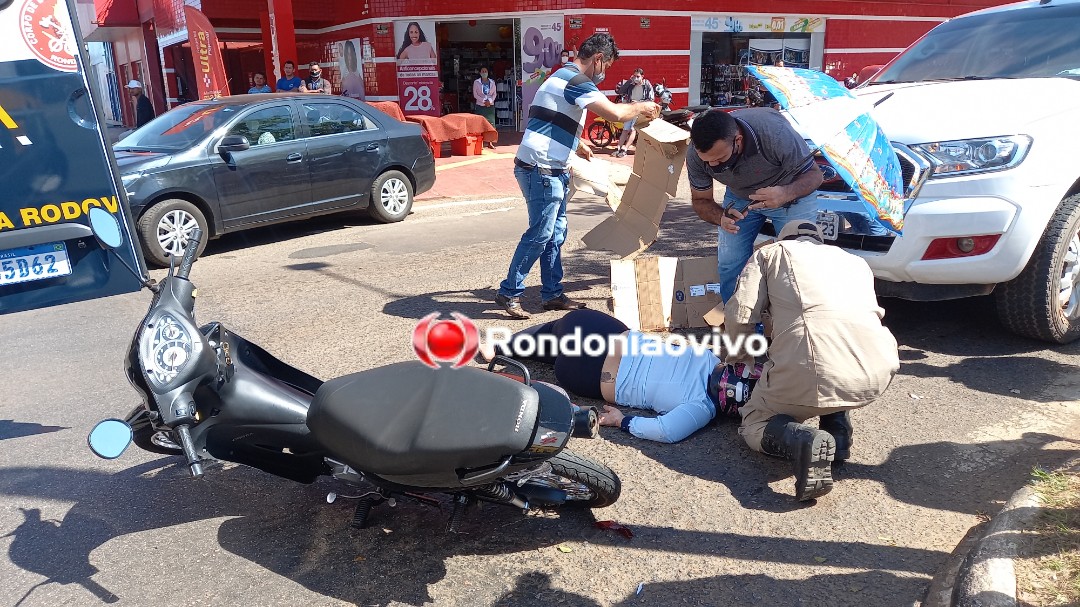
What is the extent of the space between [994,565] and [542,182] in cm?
364

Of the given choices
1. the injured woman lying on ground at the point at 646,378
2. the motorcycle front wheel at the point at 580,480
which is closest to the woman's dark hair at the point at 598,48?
the injured woman lying on ground at the point at 646,378

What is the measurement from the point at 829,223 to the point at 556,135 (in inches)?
74.0

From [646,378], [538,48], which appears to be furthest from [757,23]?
[646,378]

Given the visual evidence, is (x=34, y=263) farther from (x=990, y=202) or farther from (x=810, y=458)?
(x=990, y=202)

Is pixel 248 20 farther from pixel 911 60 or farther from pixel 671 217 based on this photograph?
pixel 911 60

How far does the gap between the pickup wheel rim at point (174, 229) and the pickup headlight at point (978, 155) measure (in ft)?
21.2

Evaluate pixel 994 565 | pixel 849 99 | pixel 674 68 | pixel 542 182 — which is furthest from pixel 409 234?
pixel 674 68

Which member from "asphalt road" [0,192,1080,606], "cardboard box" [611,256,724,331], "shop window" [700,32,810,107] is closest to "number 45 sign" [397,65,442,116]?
"shop window" [700,32,810,107]

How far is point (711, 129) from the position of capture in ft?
13.6

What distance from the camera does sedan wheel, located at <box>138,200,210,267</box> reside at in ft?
24.2

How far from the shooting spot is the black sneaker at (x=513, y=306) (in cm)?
571

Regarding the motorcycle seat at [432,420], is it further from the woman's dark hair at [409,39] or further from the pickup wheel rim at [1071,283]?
the woman's dark hair at [409,39]

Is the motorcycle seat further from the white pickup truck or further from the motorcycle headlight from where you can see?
the white pickup truck

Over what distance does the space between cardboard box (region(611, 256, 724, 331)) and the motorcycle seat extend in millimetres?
2904
